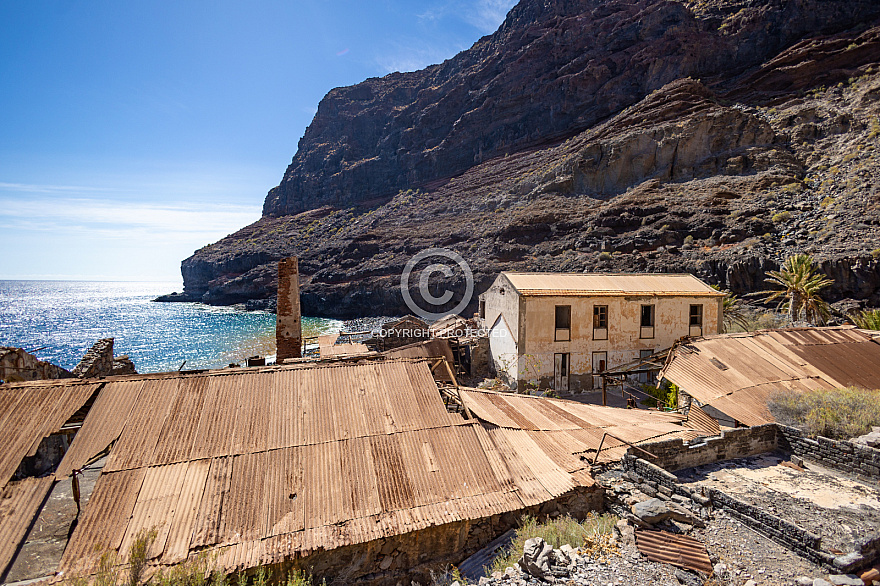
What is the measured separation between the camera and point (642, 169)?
221ft

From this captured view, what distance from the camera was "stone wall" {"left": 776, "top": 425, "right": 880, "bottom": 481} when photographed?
8734 millimetres

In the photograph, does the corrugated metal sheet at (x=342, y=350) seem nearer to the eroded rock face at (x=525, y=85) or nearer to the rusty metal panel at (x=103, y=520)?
the rusty metal panel at (x=103, y=520)

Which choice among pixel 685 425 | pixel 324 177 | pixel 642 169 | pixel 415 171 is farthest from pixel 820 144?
pixel 324 177

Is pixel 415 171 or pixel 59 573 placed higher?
pixel 415 171

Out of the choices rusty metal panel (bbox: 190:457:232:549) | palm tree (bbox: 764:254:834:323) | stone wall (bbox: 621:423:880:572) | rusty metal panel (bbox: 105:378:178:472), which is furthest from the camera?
palm tree (bbox: 764:254:834:323)

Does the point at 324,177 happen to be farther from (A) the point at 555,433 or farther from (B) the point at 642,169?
(A) the point at 555,433

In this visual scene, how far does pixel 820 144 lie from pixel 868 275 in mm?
30634

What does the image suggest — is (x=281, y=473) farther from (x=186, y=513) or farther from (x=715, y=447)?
(x=715, y=447)

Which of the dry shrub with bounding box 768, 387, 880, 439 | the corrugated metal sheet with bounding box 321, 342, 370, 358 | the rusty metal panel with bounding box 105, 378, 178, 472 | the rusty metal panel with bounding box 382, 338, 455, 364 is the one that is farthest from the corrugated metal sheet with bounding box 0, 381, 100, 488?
the dry shrub with bounding box 768, 387, 880, 439

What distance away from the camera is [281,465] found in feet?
24.5

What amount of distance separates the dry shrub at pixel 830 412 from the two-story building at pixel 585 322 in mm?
10191

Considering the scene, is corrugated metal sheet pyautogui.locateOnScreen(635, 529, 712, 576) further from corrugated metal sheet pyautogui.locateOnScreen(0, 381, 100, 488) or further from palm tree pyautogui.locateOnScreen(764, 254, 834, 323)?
palm tree pyautogui.locateOnScreen(764, 254, 834, 323)

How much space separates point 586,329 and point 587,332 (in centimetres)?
18

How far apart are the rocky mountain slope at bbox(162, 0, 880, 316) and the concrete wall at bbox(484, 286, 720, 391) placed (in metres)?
24.5
